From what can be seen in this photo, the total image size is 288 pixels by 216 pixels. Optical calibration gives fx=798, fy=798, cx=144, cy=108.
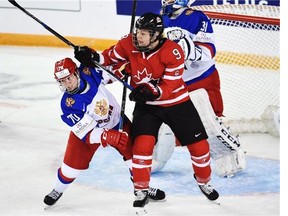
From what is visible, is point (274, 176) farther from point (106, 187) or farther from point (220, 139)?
point (106, 187)

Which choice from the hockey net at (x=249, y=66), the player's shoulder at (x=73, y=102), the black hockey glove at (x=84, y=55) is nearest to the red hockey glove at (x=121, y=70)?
the black hockey glove at (x=84, y=55)

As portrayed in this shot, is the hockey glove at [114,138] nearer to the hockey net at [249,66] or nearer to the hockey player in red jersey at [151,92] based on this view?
the hockey player in red jersey at [151,92]

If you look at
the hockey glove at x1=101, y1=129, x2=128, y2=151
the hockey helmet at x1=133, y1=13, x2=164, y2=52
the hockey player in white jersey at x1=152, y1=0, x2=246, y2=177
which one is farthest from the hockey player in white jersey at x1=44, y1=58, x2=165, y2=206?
the hockey player in white jersey at x1=152, y1=0, x2=246, y2=177

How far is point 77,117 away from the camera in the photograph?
10.5ft

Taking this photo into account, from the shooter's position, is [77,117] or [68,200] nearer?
[77,117]

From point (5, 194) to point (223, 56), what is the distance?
1854 millimetres

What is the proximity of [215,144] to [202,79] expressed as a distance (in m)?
0.33

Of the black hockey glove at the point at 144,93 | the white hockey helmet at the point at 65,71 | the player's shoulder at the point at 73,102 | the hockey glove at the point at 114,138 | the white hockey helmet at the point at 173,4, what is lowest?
the hockey glove at the point at 114,138

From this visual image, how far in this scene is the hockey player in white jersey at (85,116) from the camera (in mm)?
3174

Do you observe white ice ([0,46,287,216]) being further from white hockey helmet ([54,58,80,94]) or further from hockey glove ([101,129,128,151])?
white hockey helmet ([54,58,80,94])

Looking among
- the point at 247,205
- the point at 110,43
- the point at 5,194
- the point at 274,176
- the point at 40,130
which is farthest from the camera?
the point at 110,43

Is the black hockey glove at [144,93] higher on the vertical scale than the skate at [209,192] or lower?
higher

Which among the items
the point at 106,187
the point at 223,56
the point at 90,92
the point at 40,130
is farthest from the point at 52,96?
the point at 90,92

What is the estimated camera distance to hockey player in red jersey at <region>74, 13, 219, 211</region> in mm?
3160
